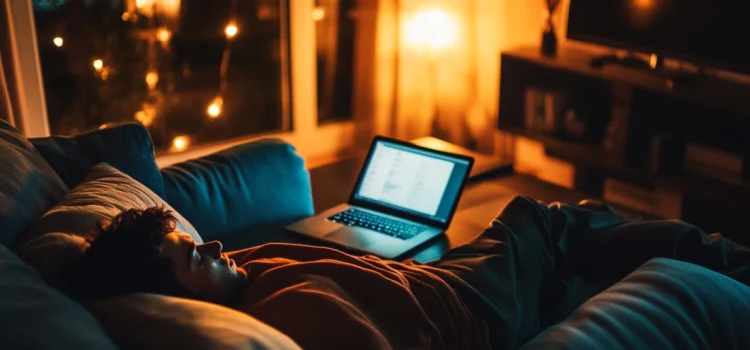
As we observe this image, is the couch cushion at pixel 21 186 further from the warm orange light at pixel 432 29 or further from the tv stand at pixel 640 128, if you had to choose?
the warm orange light at pixel 432 29

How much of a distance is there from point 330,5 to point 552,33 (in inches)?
46.4

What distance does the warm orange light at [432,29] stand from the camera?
3.81 metres

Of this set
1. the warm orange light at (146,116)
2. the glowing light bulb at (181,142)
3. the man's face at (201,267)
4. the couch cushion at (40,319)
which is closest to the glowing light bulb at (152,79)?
the warm orange light at (146,116)

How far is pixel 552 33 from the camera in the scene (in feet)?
10.9

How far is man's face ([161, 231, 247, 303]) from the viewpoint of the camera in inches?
51.7

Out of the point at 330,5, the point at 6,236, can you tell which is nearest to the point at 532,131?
the point at 330,5

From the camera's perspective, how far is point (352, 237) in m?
1.95

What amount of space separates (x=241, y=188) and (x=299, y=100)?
1906 mm

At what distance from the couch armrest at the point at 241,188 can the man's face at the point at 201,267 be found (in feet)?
1.87

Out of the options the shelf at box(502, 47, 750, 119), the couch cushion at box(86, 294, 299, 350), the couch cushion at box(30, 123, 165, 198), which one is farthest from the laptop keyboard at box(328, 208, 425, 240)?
the shelf at box(502, 47, 750, 119)

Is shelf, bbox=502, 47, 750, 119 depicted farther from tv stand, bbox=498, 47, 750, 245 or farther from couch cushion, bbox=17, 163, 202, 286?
couch cushion, bbox=17, 163, 202, 286

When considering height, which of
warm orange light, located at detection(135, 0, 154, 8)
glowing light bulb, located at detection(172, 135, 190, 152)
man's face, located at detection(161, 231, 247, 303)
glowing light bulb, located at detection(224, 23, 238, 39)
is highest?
warm orange light, located at detection(135, 0, 154, 8)

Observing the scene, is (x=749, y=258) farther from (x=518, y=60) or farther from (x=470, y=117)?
(x=470, y=117)

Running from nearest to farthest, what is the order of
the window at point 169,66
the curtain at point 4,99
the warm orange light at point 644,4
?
1. the curtain at point 4,99
2. the warm orange light at point 644,4
3. the window at point 169,66
